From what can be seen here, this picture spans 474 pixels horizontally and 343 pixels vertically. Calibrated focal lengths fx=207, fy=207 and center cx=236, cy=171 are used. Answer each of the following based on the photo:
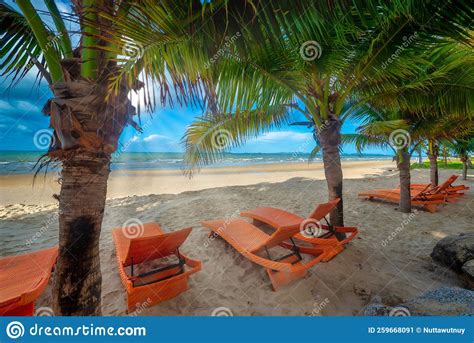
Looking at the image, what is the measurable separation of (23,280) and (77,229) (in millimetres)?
1366

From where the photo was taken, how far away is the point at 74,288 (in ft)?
4.82

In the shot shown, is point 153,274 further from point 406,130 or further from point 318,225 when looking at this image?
point 406,130

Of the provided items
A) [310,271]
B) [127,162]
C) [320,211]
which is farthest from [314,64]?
[127,162]

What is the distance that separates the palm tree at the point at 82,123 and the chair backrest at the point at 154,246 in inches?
23.4

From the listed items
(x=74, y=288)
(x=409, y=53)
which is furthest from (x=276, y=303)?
(x=409, y=53)

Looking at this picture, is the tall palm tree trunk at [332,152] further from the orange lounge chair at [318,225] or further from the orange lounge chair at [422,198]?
the orange lounge chair at [422,198]

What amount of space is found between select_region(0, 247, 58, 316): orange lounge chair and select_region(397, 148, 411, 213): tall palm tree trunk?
6938 millimetres

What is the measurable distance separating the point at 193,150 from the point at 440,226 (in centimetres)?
554

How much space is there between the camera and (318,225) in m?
3.26

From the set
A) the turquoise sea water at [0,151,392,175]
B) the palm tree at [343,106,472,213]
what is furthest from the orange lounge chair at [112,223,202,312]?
the turquoise sea water at [0,151,392,175]

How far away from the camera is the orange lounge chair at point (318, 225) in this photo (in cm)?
277

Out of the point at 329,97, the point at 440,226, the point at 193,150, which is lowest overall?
the point at 440,226

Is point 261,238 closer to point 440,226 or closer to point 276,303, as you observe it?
point 276,303

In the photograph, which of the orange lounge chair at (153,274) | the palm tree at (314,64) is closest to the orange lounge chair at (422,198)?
the palm tree at (314,64)
